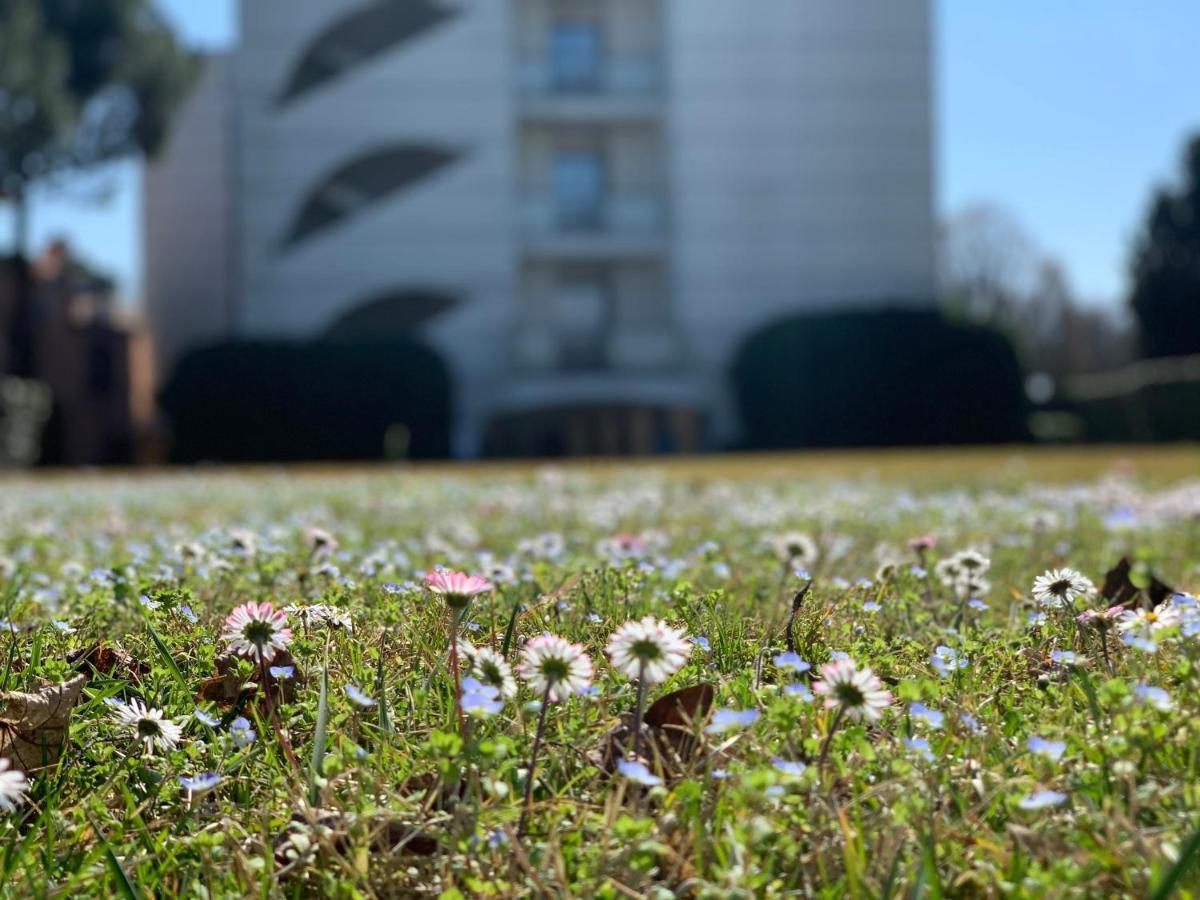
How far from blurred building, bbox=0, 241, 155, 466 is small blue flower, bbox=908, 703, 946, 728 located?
27.8 metres

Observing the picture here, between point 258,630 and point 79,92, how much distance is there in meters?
29.0

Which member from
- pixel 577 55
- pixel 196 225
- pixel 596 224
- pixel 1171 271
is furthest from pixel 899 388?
pixel 1171 271

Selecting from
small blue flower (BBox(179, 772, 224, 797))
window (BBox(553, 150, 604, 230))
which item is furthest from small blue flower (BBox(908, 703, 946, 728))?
window (BBox(553, 150, 604, 230))

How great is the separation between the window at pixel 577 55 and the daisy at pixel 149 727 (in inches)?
1115

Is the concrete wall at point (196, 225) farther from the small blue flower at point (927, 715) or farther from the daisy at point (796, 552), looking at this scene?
the small blue flower at point (927, 715)

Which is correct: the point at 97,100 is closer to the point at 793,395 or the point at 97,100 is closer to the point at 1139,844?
the point at 793,395

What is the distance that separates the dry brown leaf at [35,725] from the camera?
1801mm

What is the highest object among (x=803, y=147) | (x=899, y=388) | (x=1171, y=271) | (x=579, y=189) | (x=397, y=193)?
(x=803, y=147)

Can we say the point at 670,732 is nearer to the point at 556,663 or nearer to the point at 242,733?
the point at 556,663

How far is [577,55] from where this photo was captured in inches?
1150

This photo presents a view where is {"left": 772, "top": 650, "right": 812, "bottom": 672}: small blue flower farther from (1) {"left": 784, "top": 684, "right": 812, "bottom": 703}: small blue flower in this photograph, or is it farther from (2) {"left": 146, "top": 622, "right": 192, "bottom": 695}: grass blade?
(2) {"left": 146, "top": 622, "right": 192, "bottom": 695}: grass blade

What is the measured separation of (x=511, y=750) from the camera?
1.64 meters

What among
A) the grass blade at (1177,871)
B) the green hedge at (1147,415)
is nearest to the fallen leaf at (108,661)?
the grass blade at (1177,871)

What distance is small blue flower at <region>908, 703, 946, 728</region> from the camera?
1637 millimetres
